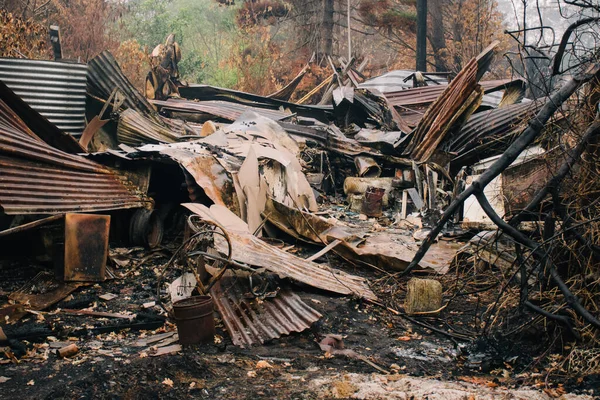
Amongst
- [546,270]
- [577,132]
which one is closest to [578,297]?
[546,270]

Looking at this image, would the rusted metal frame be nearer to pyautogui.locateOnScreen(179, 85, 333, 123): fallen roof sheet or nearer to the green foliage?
pyautogui.locateOnScreen(179, 85, 333, 123): fallen roof sheet

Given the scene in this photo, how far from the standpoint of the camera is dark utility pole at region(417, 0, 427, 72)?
15.6 metres

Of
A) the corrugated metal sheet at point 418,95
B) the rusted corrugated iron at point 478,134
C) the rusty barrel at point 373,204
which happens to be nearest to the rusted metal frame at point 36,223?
the rusty barrel at point 373,204

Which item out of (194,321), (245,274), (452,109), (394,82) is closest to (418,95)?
(394,82)

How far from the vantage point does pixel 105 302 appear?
16.6ft

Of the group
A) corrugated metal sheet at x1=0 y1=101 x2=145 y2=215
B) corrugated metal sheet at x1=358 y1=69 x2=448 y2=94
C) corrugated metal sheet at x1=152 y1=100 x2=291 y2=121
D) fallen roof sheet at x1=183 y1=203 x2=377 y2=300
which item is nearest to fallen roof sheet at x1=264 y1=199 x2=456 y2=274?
fallen roof sheet at x1=183 y1=203 x2=377 y2=300

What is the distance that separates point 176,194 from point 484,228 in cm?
418

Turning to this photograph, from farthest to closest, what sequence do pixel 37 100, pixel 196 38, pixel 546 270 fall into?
1. pixel 196 38
2. pixel 37 100
3. pixel 546 270

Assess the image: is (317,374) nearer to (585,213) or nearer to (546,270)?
(546,270)

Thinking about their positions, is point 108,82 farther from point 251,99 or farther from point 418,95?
point 418,95

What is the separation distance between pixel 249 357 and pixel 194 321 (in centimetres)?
49

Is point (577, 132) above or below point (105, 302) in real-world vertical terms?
above

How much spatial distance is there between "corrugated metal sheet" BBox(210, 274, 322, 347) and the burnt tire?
2011 millimetres

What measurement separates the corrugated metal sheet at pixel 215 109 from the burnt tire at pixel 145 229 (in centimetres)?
561
